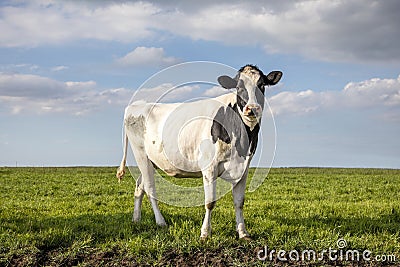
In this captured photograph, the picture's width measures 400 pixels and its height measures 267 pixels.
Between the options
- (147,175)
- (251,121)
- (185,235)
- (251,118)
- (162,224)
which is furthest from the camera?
(147,175)

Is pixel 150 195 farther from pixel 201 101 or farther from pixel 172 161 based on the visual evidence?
pixel 201 101

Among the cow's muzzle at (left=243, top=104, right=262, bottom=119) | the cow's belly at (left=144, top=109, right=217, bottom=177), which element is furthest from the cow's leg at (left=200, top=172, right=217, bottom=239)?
the cow's muzzle at (left=243, top=104, right=262, bottom=119)

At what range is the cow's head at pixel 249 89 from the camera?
742cm

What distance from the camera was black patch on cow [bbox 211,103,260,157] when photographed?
798cm

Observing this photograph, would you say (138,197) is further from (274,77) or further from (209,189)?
(274,77)

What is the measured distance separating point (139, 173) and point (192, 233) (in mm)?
2414

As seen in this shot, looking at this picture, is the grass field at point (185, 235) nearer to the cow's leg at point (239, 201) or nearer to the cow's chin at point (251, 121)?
the cow's leg at point (239, 201)

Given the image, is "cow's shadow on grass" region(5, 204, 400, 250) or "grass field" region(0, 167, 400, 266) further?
"cow's shadow on grass" region(5, 204, 400, 250)

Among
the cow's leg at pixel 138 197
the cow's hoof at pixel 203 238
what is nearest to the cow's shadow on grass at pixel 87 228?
the cow's leg at pixel 138 197

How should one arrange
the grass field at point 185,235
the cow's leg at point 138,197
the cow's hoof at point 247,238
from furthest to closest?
the cow's leg at point 138,197
the cow's hoof at point 247,238
the grass field at point 185,235

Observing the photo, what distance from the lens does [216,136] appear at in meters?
7.98

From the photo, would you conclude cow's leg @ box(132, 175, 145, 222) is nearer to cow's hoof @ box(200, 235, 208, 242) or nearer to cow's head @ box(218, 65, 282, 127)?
cow's hoof @ box(200, 235, 208, 242)

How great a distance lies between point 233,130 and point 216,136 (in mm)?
300

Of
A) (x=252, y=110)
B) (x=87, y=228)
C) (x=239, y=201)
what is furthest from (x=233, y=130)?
(x=87, y=228)
